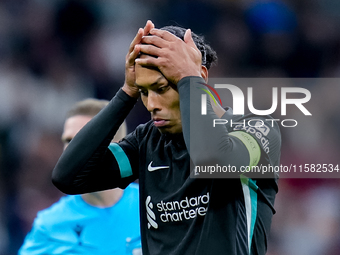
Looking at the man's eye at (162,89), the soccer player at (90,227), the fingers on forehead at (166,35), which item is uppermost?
the fingers on forehead at (166,35)

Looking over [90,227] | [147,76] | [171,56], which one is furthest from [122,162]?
[90,227]

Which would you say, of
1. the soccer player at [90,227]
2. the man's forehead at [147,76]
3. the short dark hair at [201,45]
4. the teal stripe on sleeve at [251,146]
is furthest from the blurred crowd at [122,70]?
the teal stripe on sleeve at [251,146]

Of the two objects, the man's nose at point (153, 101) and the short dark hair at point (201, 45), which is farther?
the short dark hair at point (201, 45)

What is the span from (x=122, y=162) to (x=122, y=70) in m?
3.19

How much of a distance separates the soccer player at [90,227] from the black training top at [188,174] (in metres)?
1.36

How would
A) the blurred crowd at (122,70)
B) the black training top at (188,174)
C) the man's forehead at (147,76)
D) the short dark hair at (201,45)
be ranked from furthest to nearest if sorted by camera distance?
the blurred crowd at (122,70), the short dark hair at (201,45), the man's forehead at (147,76), the black training top at (188,174)

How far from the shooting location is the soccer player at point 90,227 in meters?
2.79

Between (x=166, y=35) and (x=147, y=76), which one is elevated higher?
(x=166, y=35)

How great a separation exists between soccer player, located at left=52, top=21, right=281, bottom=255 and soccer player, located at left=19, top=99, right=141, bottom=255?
1.37 m

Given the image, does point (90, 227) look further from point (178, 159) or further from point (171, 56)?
point (171, 56)

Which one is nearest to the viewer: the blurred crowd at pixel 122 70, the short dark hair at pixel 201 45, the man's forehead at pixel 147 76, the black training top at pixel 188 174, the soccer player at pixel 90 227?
the black training top at pixel 188 174

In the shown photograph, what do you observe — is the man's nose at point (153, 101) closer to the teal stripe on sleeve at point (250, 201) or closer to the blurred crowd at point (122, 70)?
the teal stripe on sleeve at point (250, 201)

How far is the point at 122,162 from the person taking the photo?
1.55 meters

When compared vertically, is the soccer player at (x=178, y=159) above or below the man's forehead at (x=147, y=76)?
below
